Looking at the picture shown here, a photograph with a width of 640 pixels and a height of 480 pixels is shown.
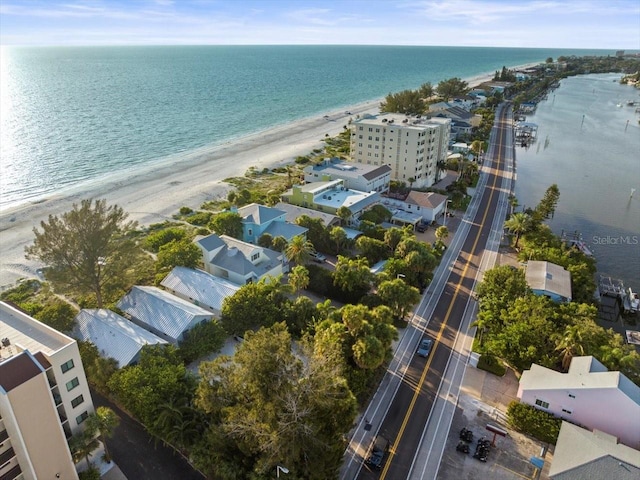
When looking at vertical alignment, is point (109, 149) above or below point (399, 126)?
below

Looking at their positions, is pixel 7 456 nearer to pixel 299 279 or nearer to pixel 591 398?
pixel 299 279

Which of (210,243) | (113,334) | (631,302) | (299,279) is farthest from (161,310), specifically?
(631,302)

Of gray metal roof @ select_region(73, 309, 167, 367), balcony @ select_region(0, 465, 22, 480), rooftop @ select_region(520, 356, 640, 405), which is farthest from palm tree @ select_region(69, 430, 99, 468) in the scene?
Answer: rooftop @ select_region(520, 356, 640, 405)

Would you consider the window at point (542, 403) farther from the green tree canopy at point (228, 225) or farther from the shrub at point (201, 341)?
the green tree canopy at point (228, 225)

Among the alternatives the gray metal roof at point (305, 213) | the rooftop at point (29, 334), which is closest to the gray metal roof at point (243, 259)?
the gray metal roof at point (305, 213)

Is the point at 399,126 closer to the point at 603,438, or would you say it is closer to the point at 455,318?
the point at 455,318

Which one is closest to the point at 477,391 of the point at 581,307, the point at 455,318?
the point at 455,318
